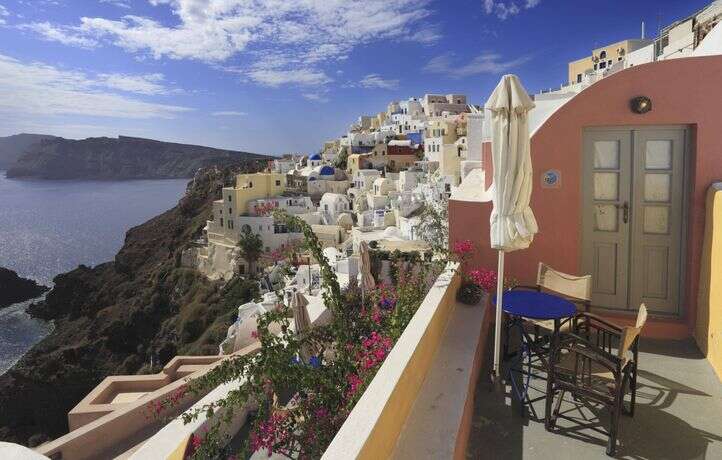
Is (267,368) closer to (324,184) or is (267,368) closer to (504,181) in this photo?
(504,181)

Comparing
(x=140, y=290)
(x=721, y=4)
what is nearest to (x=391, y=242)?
(x=721, y=4)

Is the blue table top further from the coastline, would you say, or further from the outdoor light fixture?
the coastline

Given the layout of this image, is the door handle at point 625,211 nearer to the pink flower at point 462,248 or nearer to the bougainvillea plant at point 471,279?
the bougainvillea plant at point 471,279

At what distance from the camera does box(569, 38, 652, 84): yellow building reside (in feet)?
148

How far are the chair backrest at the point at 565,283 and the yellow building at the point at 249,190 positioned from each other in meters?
43.3

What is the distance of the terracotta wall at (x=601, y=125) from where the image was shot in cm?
418

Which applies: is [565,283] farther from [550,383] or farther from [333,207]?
[333,207]

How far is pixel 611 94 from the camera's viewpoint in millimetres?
4414

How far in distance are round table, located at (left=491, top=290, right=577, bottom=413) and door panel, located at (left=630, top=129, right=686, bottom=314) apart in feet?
4.51

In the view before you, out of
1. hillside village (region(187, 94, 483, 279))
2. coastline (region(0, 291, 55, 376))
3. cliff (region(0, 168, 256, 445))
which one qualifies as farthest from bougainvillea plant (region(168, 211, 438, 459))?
coastline (region(0, 291, 55, 376))

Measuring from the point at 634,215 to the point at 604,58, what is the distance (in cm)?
5189

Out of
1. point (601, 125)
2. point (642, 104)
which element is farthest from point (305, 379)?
point (642, 104)

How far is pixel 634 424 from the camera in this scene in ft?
10.0

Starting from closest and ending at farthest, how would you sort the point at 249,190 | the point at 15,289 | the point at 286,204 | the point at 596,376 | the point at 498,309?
the point at 596,376
the point at 498,309
the point at 249,190
the point at 286,204
the point at 15,289
